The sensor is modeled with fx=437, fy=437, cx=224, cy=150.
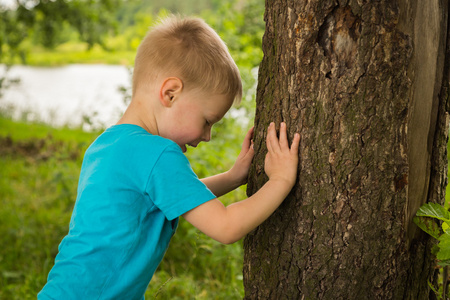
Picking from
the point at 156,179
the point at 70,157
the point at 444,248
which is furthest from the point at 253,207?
the point at 70,157

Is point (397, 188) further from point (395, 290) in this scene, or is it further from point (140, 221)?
point (140, 221)

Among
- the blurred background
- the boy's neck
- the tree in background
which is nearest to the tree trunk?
the boy's neck

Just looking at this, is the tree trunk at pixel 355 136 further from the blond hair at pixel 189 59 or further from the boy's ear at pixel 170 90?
the boy's ear at pixel 170 90

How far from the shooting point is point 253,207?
162cm

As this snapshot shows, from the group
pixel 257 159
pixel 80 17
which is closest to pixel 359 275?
pixel 257 159

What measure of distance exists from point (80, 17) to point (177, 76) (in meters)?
6.77

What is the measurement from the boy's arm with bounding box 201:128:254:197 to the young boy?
27cm

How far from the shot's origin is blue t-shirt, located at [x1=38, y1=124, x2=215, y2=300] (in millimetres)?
1635

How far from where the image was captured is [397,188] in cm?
170

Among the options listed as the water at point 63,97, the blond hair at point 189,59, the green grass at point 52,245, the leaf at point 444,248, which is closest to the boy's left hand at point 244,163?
the blond hair at point 189,59

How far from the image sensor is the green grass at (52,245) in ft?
9.87

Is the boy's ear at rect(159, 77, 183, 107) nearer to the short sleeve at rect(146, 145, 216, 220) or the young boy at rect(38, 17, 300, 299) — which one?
the young boy at rect(38, 17, 300, 299)

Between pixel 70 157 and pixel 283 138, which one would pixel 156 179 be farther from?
pixel 70 157

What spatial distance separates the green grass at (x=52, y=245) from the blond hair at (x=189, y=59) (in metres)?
0.89
